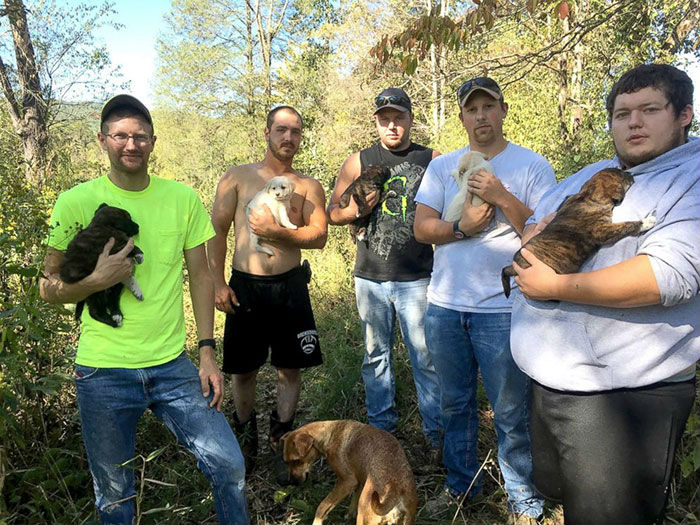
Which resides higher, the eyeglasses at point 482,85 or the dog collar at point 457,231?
the eyeglasses at point 482,85

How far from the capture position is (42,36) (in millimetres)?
14148

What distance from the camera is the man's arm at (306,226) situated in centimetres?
365

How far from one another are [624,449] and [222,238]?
3.11 metres

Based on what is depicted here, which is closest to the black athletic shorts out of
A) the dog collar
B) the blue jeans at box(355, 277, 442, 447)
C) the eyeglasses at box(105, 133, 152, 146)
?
the blue jeans at box(355, 277, 442, 447)

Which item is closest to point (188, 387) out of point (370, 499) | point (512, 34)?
point (370, 499)

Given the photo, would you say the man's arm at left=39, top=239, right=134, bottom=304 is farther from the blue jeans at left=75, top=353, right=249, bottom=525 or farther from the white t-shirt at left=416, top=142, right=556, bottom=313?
the white t-shirt at left=416, top=142, right=556, bottom=313

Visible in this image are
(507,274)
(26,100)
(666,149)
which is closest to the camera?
(666,149)

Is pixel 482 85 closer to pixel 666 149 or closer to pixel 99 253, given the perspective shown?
pixel 666 149

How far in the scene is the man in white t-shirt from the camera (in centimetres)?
290

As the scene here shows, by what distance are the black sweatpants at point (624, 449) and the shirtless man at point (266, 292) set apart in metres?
2.32

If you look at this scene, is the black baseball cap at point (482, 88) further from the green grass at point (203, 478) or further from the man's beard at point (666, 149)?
the green grass at point (203, 478)

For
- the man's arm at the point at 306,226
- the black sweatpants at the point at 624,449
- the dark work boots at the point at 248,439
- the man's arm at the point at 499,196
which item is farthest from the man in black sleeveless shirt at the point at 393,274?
the black sweatpants at the point at 624,449

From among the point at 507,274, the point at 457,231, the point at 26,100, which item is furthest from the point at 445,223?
the point at 26,100

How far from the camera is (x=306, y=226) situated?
13.3 ft
